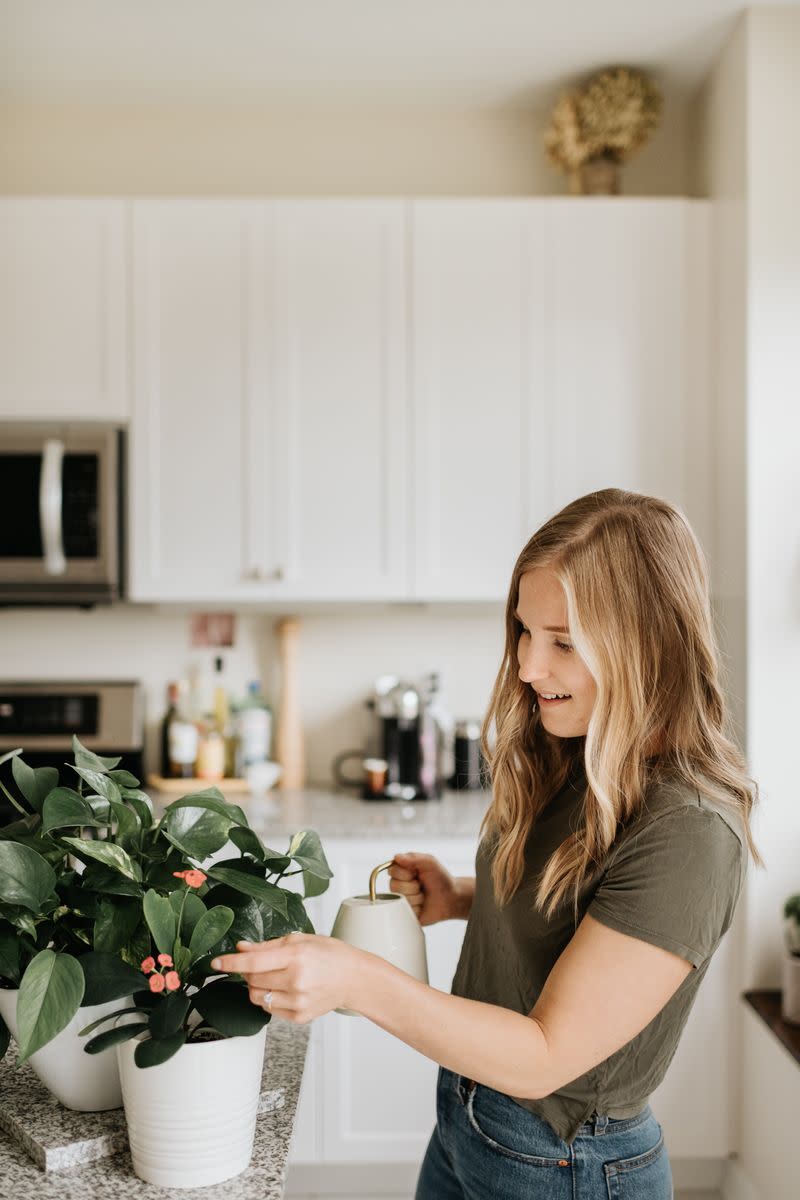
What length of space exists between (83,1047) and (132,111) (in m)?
2.81

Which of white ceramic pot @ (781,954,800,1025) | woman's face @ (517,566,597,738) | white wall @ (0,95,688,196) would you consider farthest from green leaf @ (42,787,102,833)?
white wall @ (0,95,688,196)

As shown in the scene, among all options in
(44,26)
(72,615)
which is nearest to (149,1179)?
(72,615)

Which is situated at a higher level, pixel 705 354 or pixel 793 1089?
pixel 705 354

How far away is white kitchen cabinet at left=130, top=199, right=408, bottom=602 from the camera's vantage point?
2.77 metres

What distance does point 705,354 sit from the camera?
279 centimetres

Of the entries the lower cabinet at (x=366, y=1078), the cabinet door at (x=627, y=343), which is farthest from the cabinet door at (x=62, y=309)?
the lower cabinet at (x=366, y=1078)

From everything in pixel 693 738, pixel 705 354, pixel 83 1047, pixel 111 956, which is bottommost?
pixel 83 1047

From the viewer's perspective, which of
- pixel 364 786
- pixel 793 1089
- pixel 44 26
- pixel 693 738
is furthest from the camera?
pixel 364 786

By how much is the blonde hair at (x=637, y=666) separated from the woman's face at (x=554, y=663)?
0.03 meters

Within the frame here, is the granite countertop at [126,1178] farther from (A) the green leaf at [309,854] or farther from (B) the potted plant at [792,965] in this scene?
(B) the potted plant at [792,965]

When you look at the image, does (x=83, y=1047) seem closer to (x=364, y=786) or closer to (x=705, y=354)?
(x=364, y=786)

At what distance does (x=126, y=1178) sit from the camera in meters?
0.94

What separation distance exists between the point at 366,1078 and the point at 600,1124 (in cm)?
154

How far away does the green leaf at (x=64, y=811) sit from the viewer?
0.94 m
